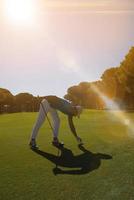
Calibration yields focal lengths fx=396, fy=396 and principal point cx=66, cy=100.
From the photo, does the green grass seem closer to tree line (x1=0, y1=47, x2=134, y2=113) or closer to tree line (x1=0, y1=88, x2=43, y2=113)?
tree line (x1=0, y1=47, x2=134, y2=113)

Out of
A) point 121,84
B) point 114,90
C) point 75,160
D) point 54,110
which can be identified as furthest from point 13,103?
point 75,160

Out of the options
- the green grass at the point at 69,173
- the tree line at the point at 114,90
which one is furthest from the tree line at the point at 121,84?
the green grass at the point at 69,173

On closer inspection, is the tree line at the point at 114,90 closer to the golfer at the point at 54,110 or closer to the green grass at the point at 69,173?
the golfer at the point at 54,110

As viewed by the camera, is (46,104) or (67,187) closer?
(67,187)

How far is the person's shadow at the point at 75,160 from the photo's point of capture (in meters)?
8.41

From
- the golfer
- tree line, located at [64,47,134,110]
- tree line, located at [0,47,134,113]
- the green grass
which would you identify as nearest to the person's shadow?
the green grass

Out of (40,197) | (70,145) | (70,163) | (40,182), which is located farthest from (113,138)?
(40,197)

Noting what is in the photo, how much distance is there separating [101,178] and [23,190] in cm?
156

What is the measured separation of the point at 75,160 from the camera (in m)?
9.60

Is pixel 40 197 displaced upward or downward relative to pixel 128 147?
downward

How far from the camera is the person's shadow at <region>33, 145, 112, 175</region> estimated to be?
27.6ft

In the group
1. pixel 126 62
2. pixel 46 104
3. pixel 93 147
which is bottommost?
pixel 93 147

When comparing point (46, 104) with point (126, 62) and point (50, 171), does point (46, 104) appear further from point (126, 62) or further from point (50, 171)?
point (126, 62)

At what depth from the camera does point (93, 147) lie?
11.5 metres
